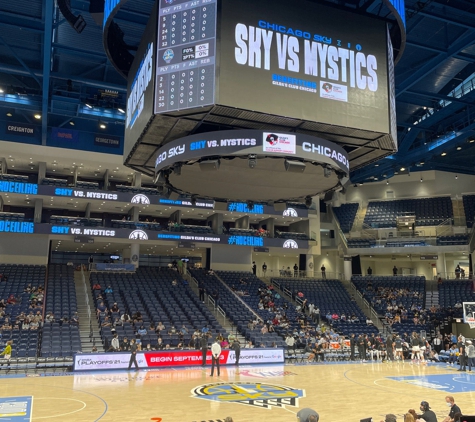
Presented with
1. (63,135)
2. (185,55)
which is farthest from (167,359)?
(63,135)

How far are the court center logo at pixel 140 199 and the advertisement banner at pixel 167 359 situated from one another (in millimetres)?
16411

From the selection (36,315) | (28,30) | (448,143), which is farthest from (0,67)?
(448,143)

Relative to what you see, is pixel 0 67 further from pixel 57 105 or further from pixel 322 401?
pixel 322 401

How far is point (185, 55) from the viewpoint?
11.0 m

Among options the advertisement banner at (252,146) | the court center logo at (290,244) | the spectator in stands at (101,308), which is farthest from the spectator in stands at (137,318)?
the advertisement banner at (252,146)

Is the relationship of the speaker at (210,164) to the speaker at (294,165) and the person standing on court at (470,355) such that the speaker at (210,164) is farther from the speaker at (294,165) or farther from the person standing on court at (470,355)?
the person standing on court at (470,355)

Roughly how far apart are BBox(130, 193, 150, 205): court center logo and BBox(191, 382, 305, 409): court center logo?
21.4 metres

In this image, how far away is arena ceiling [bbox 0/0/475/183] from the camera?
21578 millimetres

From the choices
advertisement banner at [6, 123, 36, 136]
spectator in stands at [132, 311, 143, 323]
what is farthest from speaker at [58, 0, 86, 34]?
advertisement banner at [6, 123, 36, 136]

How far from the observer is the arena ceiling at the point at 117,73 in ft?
70.8

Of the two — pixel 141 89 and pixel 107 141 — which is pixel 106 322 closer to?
pixel 107 141

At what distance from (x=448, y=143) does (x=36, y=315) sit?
28.4m

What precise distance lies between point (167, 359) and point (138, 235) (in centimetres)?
1543

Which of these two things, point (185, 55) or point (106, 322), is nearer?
point (185, 55)
